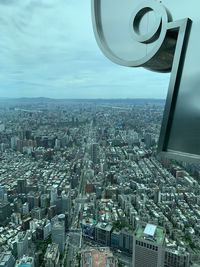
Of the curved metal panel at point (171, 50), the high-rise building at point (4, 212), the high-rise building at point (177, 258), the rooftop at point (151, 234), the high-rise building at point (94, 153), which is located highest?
the curved metal panel at point (171, 50)

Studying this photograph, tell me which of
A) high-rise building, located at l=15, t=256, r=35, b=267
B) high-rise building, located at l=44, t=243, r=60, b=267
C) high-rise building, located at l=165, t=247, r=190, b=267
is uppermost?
high-rise building, located at l=165, t=247, r=190, b=267

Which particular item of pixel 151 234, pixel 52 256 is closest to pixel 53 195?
pixel 52 256

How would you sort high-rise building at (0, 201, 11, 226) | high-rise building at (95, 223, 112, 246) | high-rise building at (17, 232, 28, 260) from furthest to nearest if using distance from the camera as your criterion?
high-rise building at (0, 201, 11, 226), high-rise building at (95, 223, 112, 246), high-rise building at (17, 232, 28, 260)

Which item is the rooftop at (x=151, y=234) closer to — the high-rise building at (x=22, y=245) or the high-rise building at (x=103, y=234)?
the high-rise building at (x=103, y=234)

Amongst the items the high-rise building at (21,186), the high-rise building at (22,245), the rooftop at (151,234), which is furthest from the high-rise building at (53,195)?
the rooftop at (151,234)

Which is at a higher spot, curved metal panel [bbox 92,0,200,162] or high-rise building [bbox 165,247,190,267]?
curved metal panel [bbox 92,0,200,162]

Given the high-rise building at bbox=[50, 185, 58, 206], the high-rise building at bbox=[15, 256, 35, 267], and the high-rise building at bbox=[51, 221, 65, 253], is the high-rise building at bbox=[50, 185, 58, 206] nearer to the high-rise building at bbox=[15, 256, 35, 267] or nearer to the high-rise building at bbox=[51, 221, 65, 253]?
the high-rise building at bbox=[51, 221, 65, 253]

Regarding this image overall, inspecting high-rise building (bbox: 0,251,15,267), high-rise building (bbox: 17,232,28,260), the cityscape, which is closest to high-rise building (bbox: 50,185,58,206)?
the cityscape
